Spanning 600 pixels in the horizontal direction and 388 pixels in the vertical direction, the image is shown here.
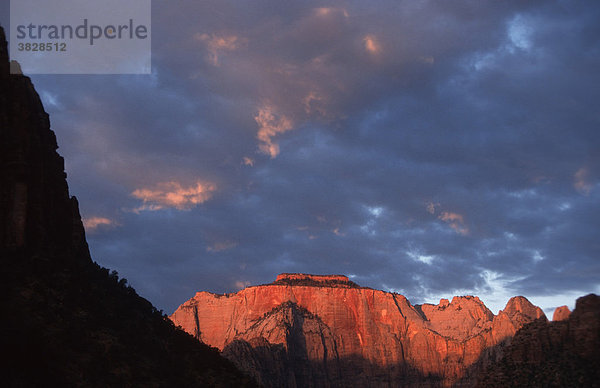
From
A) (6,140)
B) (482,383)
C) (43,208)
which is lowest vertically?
(482,383)

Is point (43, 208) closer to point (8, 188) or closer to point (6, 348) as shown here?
point (8, 188)

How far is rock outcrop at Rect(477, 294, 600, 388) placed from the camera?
49.9m

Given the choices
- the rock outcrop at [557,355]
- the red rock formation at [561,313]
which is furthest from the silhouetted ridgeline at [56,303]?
the red rock formation at [561,313]

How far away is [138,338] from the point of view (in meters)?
59.8

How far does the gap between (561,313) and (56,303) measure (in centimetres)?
4167

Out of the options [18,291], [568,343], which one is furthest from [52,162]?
[568,343]

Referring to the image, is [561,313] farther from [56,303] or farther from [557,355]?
[56,303]

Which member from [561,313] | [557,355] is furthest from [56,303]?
[561,313]

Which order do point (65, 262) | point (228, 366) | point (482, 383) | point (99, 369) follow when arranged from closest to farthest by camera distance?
point (99, 369), point (482, 383), point (65, 262), point (228, 366)

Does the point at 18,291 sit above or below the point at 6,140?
below

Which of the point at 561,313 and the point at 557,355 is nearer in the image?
the point at 557,355

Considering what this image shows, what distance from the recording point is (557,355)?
173 ft

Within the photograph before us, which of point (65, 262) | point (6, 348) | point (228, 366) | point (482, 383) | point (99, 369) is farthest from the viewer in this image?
point (228, 366)

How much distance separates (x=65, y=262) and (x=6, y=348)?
17.6 m
